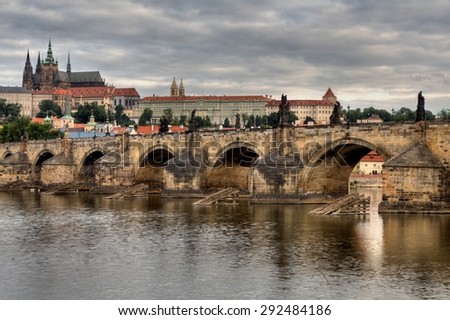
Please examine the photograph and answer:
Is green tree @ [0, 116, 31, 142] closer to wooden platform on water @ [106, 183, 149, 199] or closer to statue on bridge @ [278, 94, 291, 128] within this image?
wooden platform on water @ [106, 183, 149, 199]

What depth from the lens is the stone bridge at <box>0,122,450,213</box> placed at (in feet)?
128

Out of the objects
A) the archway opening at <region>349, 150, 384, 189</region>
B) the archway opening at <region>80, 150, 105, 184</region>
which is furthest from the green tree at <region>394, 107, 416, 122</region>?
the archway opening at <region>80, 150, 105, 184</region>

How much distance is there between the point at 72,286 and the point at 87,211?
919 inches

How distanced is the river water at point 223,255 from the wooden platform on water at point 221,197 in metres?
3.83

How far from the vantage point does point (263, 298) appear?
21.6m

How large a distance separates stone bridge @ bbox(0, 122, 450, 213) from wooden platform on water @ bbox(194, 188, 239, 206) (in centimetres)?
168

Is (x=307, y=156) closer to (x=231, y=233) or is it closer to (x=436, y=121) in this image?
(x=436, y=121)

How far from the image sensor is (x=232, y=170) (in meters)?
56.2

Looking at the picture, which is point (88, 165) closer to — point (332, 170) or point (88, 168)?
point (88, 168)

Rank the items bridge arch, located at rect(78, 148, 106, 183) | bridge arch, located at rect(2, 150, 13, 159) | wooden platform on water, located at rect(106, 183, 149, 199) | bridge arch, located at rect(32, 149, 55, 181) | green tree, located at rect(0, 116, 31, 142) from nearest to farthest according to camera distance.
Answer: wooden platform on water, located at rect(106, 183, 149, 199), bridge arch, located at rect(78, 148, 106, 183), bridge arch, located at rect(32, 149, 55, 181), bridge arch, located at rect(2, 150, 13, 159), green tree, located at rect(0, 116, 31, 142)

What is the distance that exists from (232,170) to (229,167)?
1.07 feet

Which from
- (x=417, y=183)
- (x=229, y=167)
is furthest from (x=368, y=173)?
(x=417, y=183)

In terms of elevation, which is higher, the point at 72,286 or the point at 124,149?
the point at 124,149
